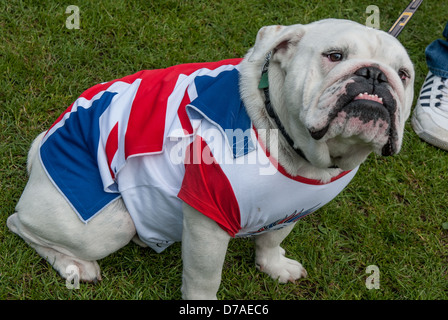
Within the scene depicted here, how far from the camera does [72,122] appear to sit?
2.81 meters

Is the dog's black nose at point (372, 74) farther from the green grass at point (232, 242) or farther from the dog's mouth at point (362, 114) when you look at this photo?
the green grass at point (232, 242)

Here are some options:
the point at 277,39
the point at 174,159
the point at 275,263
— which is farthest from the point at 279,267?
the point at 277,39

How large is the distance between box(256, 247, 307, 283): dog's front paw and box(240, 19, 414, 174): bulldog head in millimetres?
1068

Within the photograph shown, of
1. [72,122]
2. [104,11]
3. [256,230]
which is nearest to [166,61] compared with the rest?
[104,11]

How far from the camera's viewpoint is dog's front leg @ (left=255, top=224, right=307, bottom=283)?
3.28 m

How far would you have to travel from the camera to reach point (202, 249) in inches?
102

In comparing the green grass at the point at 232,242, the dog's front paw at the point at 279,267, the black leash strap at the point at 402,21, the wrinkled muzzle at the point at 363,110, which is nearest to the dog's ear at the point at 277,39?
the wrinkled muzzle at the point at 363,110

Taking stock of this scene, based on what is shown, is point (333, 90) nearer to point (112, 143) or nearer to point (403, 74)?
point (403, 74)

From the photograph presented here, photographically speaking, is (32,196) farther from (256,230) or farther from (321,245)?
(321,245)

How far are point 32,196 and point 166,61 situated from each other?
191cm

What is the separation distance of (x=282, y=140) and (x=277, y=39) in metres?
0.44

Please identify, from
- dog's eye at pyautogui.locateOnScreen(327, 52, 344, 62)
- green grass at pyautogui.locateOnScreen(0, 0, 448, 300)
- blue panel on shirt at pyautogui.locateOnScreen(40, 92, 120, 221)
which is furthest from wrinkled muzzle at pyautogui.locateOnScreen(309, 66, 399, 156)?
green grass at pyautogui.locateOnScreen(0, 0, 448, 300)
